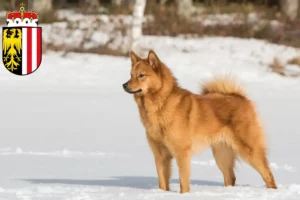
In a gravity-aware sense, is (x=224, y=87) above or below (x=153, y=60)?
below

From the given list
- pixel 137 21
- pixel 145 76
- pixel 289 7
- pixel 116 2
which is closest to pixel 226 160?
pixel 145 76

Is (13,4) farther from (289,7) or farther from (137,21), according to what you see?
(289,7)

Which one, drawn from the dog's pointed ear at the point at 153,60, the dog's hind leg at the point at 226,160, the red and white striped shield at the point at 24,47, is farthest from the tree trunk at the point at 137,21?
the dog's pointed ear at the point at 153,60

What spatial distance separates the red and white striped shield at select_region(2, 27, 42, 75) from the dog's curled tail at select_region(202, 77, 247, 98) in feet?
15.9

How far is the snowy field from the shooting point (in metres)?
6.66

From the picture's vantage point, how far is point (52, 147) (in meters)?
9.35

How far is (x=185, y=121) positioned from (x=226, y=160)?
2.67ft

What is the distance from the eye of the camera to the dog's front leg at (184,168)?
6449 mm

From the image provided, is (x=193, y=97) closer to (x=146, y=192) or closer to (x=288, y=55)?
(x=146, y=192)

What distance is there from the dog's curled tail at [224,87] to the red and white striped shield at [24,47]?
4.85m

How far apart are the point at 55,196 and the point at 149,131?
3.12ft

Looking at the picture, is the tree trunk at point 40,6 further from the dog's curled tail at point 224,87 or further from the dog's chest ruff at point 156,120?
the dog's chest ruff at point 156,120

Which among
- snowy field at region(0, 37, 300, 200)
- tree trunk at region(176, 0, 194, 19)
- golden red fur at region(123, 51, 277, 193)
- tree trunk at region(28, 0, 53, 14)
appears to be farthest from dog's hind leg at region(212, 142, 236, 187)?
tree trunk at region(28, 0, 53, 14)

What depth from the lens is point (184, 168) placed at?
6.47 metres
